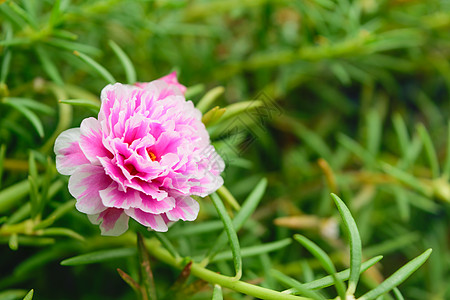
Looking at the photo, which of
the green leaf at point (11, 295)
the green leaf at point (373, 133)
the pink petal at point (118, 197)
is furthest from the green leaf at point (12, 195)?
the green leaf at point (373, 133)

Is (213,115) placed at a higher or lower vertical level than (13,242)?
higher

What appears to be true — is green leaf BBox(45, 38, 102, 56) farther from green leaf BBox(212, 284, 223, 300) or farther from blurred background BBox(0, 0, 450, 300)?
green leaf BBox(212, 284, 223, 300)

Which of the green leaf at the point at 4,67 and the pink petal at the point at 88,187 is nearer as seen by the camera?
the pink petal at the point at 88,187

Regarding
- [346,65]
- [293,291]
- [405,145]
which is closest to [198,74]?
[346,65]

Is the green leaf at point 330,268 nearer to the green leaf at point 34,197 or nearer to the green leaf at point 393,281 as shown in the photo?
the green leaf at point 393,281

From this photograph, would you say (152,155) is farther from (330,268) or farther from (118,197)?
(330,268)

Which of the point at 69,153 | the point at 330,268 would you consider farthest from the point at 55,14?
the point at 330,268

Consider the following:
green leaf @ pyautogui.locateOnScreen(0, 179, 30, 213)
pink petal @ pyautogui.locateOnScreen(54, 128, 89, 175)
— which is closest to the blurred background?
green leaf @ pyautogui.locateOnScreen(0, 179, 30, 213)
